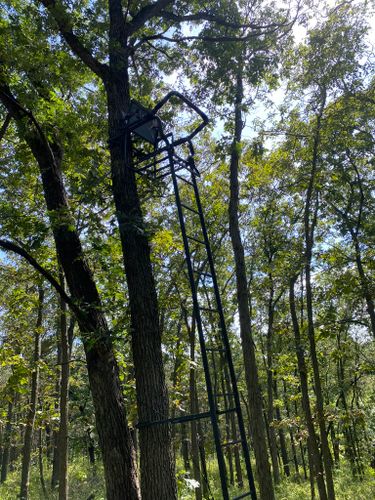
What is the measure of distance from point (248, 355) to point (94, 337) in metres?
3.54

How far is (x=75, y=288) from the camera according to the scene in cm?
436

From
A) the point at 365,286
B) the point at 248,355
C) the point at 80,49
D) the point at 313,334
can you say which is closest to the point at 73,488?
the point at 313,334

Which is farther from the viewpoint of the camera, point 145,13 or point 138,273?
point 145,13

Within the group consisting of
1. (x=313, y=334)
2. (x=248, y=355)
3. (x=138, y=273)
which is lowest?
(x=248, y=355)

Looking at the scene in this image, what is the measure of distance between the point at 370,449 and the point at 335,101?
15851mm

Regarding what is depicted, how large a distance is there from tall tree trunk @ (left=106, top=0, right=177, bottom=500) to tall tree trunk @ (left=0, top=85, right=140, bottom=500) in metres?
0.32

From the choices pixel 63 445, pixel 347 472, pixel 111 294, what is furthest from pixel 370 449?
pixel 111 294

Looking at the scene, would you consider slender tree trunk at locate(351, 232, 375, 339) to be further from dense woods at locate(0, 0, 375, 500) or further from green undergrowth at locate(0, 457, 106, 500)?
green undergrowth at locate(0, 457, 106, 500)

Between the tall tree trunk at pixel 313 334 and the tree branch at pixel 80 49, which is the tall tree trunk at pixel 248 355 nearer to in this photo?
the tree branch at pixel 80 49

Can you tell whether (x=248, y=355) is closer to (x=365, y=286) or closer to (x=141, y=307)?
(x=141, y=307)

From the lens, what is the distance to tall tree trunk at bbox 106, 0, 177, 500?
3480mm

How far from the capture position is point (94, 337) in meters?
3.82

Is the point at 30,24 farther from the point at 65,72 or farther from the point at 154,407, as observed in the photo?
the point at 154,407

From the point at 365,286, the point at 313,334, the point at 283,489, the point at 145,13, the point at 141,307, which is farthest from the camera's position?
the point at 283,489
